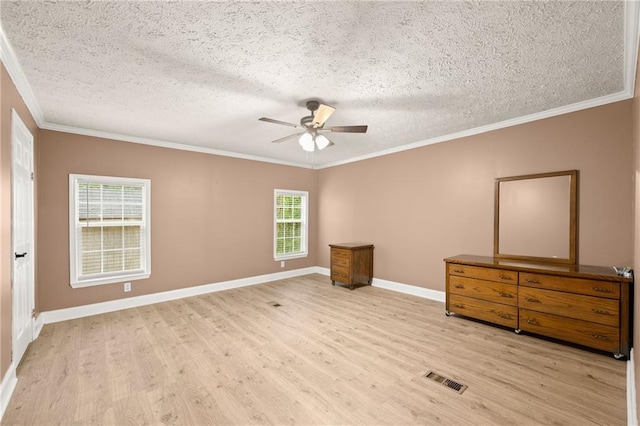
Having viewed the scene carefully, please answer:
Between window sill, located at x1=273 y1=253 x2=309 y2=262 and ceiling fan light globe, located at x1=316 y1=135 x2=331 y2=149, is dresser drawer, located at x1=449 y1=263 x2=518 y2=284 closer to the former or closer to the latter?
ceiling fan light globe, located at x1=316 y1=135 x2=331 y2=149

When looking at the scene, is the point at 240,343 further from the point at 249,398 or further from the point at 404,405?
the point at 404,405

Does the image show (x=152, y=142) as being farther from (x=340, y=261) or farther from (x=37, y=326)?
(x=340, y=261)

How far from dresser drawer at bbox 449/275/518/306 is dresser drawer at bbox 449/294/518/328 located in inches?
2.3

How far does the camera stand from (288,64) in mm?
2320

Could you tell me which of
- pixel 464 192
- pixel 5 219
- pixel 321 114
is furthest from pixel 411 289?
pixel 5 219

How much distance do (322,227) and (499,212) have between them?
145 inches

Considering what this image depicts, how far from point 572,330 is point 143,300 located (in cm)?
547

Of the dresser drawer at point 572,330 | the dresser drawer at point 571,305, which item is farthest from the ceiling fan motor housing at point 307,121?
the dresser drawer at point 572,330

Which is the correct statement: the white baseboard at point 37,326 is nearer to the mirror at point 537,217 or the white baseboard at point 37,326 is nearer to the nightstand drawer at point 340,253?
the nightstand drawer at point 340,253

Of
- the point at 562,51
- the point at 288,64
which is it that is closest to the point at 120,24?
the point at 288,64

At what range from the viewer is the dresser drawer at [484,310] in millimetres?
3285

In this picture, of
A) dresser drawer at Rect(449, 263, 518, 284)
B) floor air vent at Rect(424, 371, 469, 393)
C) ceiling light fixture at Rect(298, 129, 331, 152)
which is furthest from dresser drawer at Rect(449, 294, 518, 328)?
ceiling light fixture at Rect(298, 129, 331, 152)

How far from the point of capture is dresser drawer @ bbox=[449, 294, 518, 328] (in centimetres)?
329

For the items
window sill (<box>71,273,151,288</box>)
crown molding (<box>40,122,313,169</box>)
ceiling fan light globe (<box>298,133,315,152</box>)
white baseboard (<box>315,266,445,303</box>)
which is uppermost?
crown molding (<box>40,122,313,169</box>)
